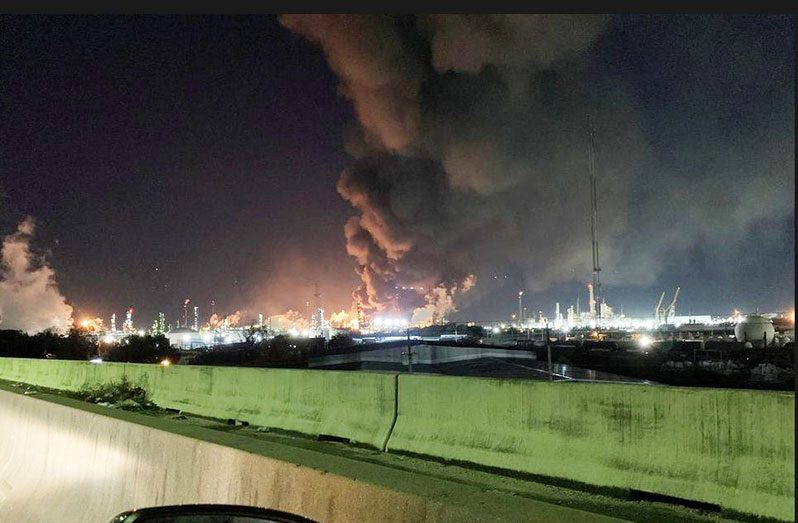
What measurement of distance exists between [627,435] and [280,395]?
6.01m

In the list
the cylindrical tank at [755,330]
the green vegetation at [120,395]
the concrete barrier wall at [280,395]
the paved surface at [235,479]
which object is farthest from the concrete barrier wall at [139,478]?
the cylindrical tank at [755,330]

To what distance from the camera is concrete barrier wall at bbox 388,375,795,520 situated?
5.42 m

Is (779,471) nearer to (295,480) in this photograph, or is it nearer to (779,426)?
(779,426)

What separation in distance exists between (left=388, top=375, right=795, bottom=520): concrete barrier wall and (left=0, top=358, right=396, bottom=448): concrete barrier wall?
0.85m

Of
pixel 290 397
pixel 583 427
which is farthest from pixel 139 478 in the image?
pixel 583 427

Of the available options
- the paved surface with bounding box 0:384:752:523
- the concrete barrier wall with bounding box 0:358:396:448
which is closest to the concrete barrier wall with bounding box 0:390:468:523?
the paved surface with bounding box 0:384:752:523

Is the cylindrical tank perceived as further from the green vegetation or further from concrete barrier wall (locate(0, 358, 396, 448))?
the green vegetation

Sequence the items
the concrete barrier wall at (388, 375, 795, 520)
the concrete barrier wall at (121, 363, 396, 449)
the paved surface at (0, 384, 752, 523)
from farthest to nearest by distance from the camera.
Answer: the concrete barrier wall at (121, 363, 396, 449)
the concrete barrier wall at (388, 375, 795, 520)
the paved surface at (0, 384, 752, 523)

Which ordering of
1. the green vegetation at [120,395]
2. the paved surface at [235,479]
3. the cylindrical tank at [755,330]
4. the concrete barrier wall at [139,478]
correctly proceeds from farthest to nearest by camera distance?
the cylindrical tank at [755,330]
the green vegetation at [120,395]
the concrete barrier wall at [139,478]
the paved surface at [235,479]

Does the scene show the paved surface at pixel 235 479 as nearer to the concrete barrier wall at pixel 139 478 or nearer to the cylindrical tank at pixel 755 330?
the concrete barrier wall at pixel 139 478

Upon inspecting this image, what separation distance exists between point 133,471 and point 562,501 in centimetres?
439

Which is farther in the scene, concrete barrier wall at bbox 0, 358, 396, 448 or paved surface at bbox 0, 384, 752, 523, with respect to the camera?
concrete barrier wall at bbox 0, 358, 396, 448

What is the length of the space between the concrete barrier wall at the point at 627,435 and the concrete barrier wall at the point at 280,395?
85 cm

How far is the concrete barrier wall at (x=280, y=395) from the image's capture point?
884 cm
